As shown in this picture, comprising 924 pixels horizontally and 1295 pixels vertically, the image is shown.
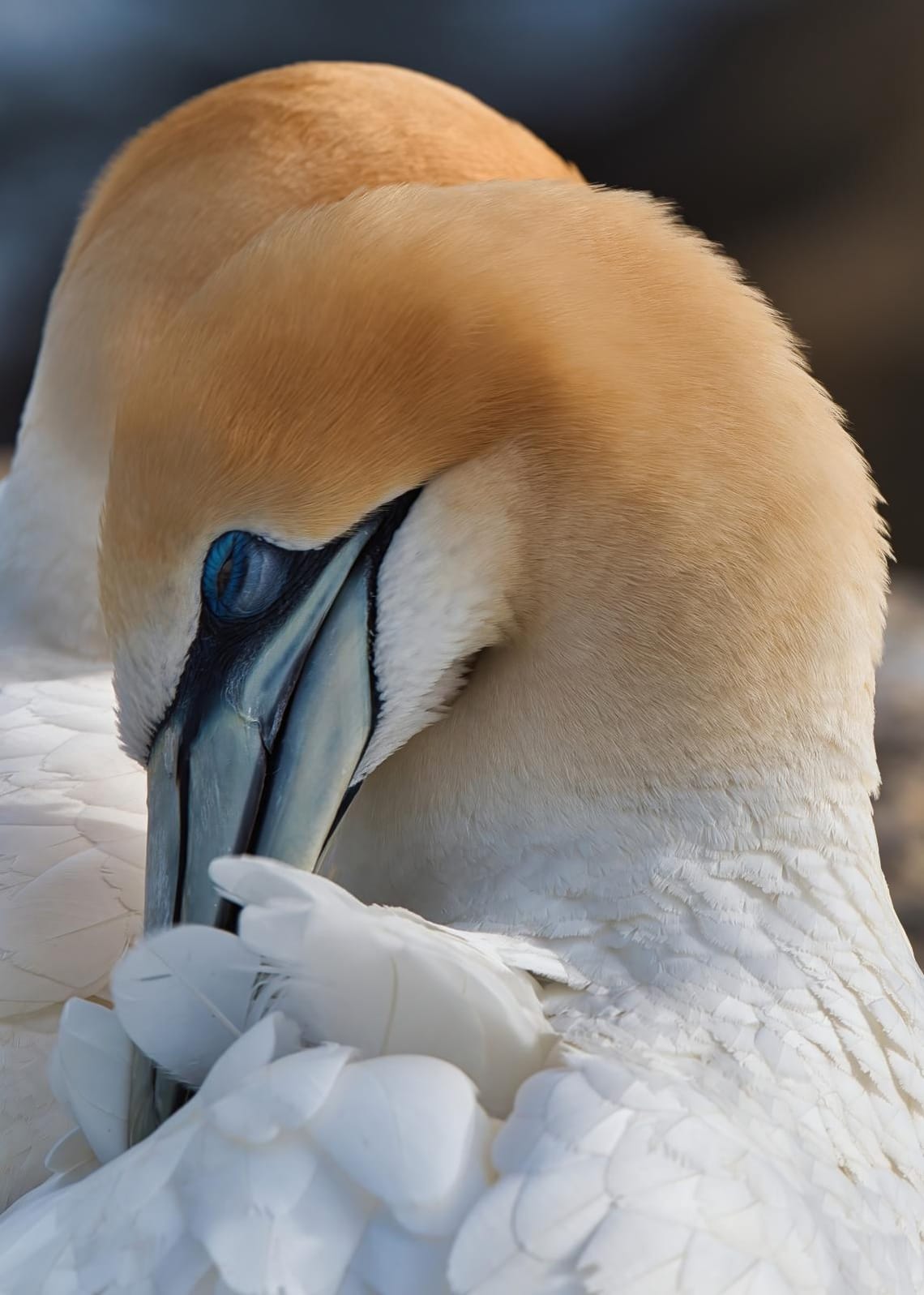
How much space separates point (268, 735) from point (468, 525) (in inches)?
11.4

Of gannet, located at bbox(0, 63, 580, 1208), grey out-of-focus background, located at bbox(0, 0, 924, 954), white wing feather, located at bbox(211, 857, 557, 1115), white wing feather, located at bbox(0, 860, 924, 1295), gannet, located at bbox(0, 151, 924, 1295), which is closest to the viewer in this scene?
white wing feather, located at bbox(0, 860, 924, 1295)

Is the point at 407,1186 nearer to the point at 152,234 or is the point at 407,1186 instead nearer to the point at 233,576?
the point at 233,576

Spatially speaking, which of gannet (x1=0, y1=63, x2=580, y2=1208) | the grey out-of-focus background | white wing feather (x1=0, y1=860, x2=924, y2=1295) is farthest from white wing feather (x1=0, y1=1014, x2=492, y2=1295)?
the grey out-of-focus background

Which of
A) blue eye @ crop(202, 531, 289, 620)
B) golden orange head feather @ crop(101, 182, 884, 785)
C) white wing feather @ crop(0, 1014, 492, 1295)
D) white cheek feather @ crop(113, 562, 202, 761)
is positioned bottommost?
white wing feather @ crop(0, 1014, 492, 1295)

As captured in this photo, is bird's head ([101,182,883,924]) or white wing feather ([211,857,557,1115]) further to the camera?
bird's head ([101,182,883,924])

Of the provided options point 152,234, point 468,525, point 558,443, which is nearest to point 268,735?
point 468,525

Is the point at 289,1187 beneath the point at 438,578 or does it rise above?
beneath

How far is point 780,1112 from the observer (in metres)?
1.41

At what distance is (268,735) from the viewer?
1559 mm

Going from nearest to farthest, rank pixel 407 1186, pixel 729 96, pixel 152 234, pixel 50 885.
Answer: pixel 407 1186, pixel 50 885, pixel 152 234, pixel 729 96

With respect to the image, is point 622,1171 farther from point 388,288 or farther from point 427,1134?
point 388,288

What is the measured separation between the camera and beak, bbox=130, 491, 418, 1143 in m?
1.54

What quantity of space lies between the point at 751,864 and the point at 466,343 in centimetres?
60

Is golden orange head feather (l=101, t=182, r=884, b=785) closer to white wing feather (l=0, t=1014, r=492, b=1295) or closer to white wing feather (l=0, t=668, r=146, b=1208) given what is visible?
white wing feather (l=0, t=668, r=146, b=1208)
